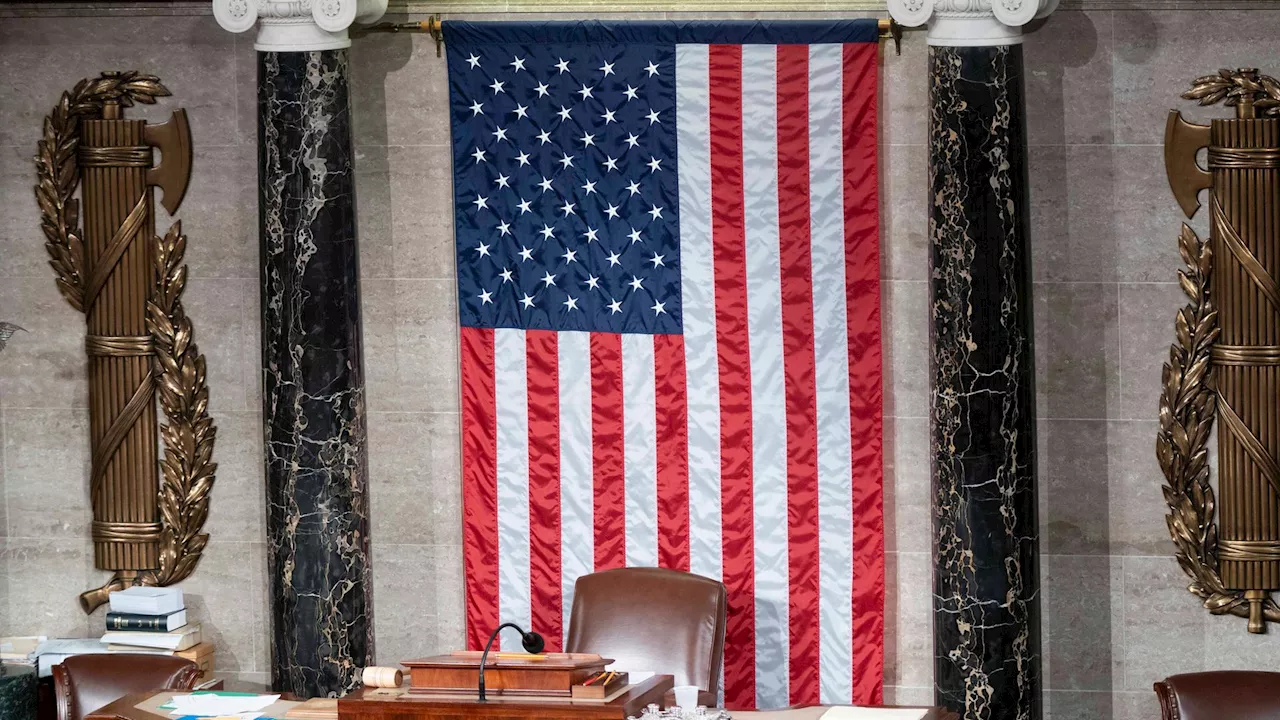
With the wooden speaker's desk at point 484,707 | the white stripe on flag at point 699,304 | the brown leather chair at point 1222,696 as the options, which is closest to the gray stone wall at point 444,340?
the white stripe on flag at point 699,304

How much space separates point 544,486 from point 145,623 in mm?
1984

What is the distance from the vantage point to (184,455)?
755cm

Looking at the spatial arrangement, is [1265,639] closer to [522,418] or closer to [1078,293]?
[1078,293]

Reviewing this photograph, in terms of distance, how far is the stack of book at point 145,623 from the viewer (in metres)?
Result: 7.34

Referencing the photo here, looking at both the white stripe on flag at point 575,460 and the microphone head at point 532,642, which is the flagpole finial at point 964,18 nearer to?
the white stripe on flag at point 575,460

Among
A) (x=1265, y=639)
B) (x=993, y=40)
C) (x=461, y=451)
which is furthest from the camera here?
(x=461, y=451)

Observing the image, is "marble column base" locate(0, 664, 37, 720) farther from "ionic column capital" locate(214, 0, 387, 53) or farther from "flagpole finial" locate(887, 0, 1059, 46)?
"flagpole finial" locate(887, 0, 1059, 46)

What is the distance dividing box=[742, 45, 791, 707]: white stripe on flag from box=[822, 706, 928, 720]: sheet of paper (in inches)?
A: 73.2

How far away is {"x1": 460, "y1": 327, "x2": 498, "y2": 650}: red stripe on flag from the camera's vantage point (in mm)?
7367

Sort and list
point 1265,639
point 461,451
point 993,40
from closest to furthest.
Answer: point 993,40
point 1265,639
point 461,451

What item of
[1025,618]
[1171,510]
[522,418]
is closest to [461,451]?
[522,418]

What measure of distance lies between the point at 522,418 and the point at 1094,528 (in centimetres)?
269

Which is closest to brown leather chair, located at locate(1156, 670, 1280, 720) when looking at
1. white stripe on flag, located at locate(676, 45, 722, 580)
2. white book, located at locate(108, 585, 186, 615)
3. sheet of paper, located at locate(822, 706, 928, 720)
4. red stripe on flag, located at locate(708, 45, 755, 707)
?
sheet of paper, located at locate(822, 706, 928, 720)

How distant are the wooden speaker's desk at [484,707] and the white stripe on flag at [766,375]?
2.17 metres
